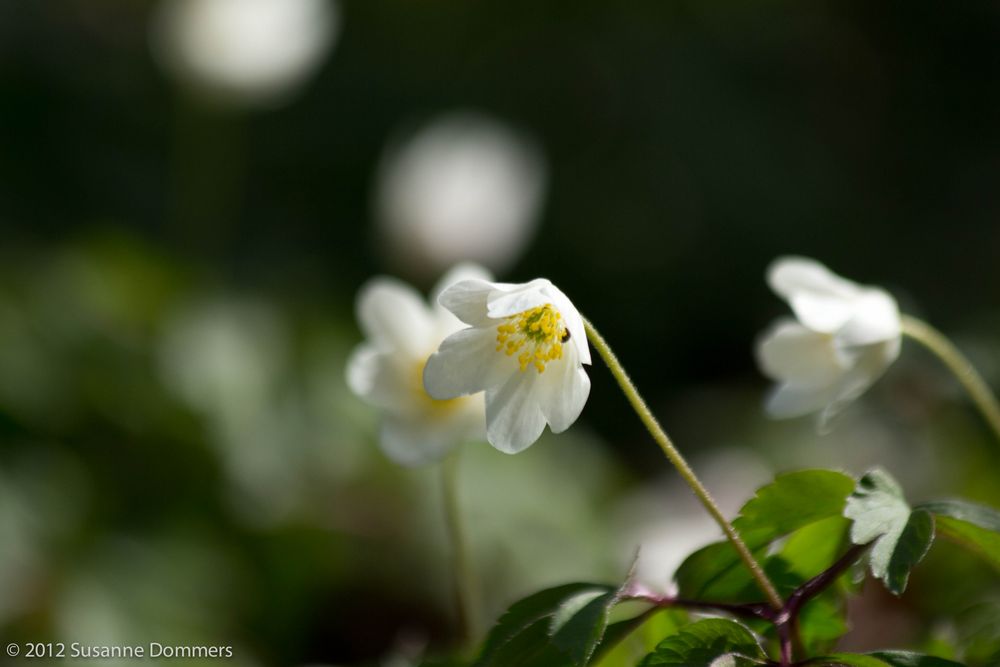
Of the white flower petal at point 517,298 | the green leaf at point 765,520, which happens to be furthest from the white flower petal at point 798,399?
the white flower petal at point 517,298

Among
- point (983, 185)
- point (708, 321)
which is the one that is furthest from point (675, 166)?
point (983, 185)

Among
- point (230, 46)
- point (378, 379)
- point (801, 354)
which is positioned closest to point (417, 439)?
point (378, 379)

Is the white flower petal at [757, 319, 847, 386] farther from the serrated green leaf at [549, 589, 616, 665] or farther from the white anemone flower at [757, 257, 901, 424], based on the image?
the serrated green leaf at [549, 589, 616, 665]

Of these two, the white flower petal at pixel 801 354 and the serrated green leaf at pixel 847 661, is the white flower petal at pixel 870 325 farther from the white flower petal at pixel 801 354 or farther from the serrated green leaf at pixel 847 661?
the serrated green leaf at pixel 847 661

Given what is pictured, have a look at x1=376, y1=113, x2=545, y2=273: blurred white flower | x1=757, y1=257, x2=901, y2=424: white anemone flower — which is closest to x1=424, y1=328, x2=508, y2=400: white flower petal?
x1=757, y1=257, x2=901, y2=424: white anemone flower

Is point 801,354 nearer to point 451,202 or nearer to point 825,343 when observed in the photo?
point 825,343

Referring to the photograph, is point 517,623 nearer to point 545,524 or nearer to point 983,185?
point 545,524
